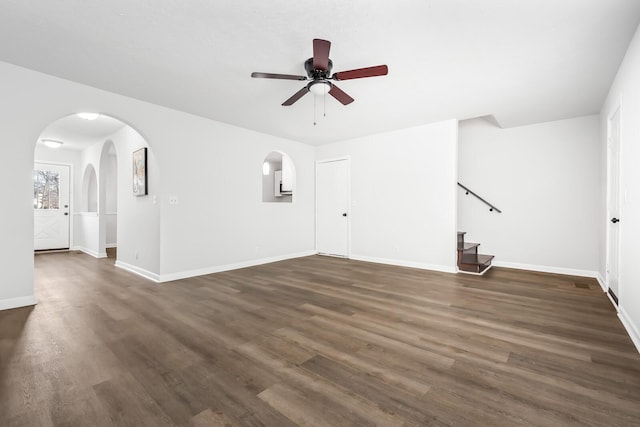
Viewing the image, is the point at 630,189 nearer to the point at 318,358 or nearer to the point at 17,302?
the point at 318,358

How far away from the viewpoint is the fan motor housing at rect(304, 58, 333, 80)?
2.71 metres

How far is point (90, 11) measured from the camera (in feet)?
6.98

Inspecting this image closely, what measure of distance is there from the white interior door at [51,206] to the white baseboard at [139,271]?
3.50m

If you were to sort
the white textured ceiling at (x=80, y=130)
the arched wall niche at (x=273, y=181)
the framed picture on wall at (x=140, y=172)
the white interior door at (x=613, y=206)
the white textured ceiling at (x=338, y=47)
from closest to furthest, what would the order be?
the white textured ceiling at (x=338, y=47)
the white interior door at (x=613, y=206)
the framed picture on wall at (x=140, y=172)
the white textured ceiling at (x=80, y=130)
the arched wall niche at (x=273, y=181)

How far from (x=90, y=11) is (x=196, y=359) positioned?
2709 mm

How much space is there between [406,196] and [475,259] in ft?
5.20

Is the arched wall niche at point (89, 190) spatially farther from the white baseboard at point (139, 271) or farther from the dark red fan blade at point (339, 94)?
the dark red fan blade at point (339, 94)

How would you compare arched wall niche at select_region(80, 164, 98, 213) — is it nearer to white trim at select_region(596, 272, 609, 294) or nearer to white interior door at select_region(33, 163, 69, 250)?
white interior door at select_region(33, 163, 69, 250)

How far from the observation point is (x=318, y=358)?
6.57 ft

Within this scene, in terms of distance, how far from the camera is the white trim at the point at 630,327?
2160 millimetres

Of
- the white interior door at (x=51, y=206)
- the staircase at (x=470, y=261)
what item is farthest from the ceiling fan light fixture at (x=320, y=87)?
the white interior door at (x=51, y=206)

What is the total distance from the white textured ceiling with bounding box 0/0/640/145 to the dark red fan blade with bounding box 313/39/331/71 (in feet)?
0.62

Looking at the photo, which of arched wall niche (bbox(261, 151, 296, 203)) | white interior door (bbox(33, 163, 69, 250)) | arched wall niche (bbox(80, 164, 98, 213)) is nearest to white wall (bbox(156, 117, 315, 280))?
arched wall niche (bbox(261, 151, 296, 203))

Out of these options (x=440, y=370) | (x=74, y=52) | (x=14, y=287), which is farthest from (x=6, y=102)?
(x=440, y=370)
